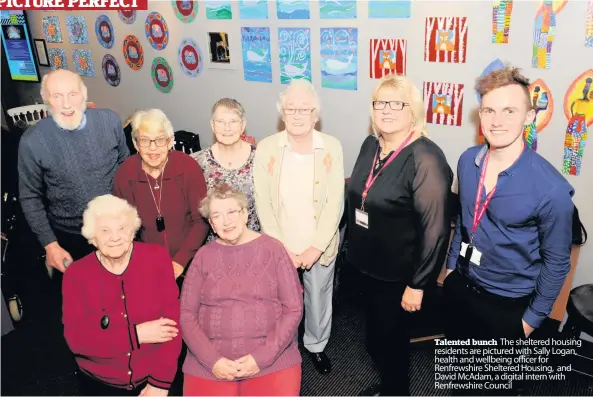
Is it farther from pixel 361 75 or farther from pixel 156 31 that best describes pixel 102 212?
pixel 156 31

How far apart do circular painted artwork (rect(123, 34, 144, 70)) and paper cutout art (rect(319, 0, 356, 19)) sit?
7.27 feet

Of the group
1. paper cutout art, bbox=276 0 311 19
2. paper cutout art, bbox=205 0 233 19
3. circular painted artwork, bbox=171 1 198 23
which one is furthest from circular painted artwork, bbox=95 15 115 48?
paper cutout art, bbox=276 0 311 19

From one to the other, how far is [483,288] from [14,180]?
11.9 ft

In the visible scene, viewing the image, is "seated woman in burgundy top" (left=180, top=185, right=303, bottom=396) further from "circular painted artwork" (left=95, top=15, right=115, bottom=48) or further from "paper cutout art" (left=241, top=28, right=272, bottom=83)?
"circular painted artwork" (left=95, top=15, right=115, bottom=48)

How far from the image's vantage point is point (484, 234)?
1878 mm

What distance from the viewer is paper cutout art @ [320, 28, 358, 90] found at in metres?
3.30

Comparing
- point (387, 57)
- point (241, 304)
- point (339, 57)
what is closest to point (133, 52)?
point (339, 57)

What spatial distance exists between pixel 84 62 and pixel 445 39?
4149mm

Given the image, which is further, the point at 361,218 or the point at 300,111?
the point at 300,111

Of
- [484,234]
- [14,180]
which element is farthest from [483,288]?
[14,180]

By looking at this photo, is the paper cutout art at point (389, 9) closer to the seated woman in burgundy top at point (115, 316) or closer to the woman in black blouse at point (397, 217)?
the woman in black blouse at point (397, 217)

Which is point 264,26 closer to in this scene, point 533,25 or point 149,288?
point 533,25

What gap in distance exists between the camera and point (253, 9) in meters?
3.72

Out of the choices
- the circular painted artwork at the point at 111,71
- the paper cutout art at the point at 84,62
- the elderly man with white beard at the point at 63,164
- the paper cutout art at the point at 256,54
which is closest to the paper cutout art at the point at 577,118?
the paper cutout art at the point at 256,54
